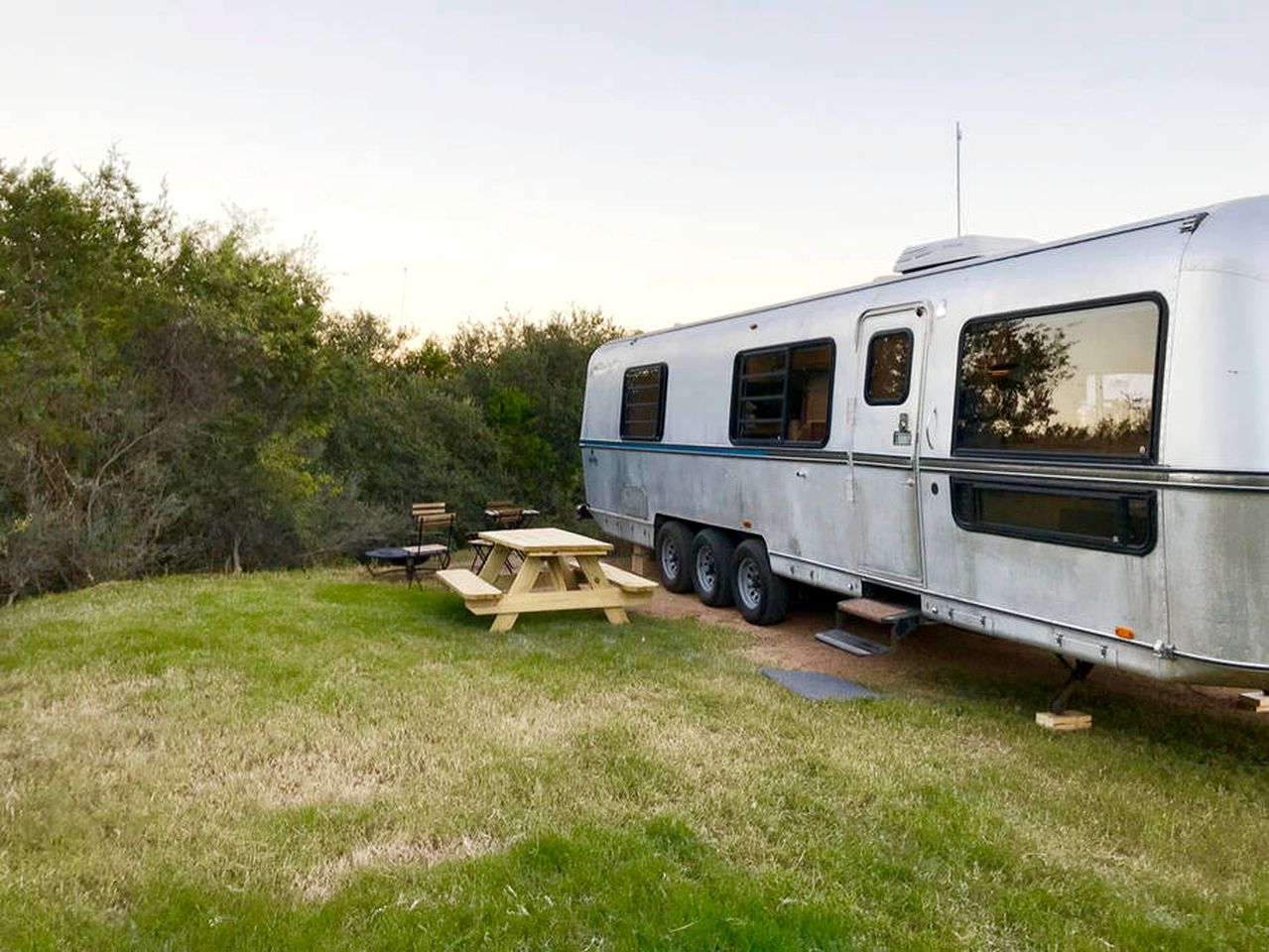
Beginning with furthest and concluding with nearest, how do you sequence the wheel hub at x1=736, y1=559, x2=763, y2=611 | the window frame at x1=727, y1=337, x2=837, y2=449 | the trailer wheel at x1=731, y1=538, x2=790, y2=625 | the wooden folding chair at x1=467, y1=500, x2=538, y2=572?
the wooden folding chair at x1=467, y1=500, x2=538, y2=572
the wheel hub at x1=736, y1=559, x2=763, y2=611
the trailer wheel at x1=731, y1=538, x2=790, y2=625
the window frame at x1=727, y1=337, x2=837, y2=449

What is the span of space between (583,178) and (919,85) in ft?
18.9

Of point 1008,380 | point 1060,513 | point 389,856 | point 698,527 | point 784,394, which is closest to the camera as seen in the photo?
point 389,856

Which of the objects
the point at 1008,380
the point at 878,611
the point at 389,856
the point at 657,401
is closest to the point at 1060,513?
the point at 1008,380

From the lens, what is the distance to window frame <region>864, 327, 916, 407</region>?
265 inches

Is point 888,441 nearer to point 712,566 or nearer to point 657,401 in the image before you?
point 712,566

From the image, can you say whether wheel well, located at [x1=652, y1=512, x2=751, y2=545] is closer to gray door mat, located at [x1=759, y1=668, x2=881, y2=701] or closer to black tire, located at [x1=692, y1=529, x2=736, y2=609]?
black tire, located at [x1=692, y1=529, x2=736, y2=609]

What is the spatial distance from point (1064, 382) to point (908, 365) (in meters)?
1.41

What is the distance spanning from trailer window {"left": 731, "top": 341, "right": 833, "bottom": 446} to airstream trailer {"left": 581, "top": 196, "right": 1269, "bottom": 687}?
0.09 ft

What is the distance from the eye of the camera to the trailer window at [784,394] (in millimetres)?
7871

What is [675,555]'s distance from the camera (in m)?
10.8

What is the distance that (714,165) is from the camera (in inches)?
561

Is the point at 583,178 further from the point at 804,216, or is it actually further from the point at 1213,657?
the point at 1213,657

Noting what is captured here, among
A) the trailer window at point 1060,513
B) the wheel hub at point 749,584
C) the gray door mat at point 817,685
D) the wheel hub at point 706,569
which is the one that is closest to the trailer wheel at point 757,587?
the wheel hub at point 749,584

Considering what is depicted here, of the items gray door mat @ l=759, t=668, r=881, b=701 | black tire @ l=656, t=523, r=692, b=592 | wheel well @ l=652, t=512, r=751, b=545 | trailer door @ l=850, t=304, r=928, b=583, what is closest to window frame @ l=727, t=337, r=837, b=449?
trailer door @ l=850, t=304, r=928, b=583
